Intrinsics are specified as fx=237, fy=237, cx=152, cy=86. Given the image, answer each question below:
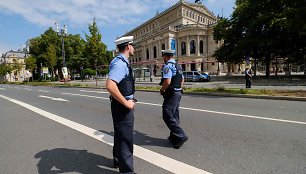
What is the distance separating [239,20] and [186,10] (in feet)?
160

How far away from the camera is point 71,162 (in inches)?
163

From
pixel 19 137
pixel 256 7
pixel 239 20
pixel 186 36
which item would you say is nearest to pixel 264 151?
pixel 19 137

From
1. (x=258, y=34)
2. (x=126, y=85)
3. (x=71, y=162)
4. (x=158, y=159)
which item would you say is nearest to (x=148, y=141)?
(x=158, y=159)

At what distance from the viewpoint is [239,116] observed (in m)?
7.39

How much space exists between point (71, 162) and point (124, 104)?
1849 millimetres

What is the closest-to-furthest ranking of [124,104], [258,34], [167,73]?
[124,104]
[167,73]
[258,34]

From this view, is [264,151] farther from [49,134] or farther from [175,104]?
[49,134]

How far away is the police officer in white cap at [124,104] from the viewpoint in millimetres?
3156

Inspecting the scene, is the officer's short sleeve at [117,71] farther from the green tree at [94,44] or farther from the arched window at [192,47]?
the arched window at [192,47]

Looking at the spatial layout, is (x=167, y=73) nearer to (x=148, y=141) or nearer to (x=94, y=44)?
(x=148, y=141)

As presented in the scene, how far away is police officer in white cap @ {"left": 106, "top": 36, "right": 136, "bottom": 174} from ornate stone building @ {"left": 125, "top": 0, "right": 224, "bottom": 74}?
180 ft

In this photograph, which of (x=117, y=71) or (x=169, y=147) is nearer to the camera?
(x=117, y=71)

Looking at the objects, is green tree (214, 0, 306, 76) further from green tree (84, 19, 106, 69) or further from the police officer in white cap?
the police officer in white cap

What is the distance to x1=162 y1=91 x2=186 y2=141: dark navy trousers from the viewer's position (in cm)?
470
